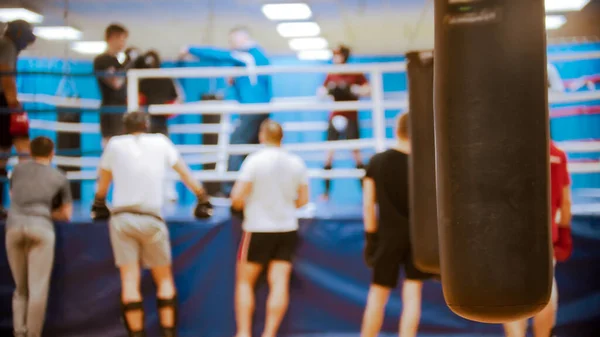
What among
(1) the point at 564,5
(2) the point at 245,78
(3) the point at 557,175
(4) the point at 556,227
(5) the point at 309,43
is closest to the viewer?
(3) the point at 557,175

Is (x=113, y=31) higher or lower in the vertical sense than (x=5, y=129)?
higher

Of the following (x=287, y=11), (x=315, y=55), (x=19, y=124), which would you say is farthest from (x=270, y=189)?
(x=315, y=55)

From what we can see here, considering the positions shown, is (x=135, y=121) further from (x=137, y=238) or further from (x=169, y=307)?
(x=169, y=307)

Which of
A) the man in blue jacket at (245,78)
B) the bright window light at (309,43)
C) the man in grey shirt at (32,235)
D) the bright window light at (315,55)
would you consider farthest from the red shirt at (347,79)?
the bright window light at (315,55)

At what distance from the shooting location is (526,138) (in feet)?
4.02

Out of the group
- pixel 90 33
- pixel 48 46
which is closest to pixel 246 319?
pixel 90 33

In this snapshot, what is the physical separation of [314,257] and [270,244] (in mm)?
528

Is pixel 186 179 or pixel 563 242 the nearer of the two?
pixel 563 242

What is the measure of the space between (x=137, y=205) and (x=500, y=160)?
2.84m

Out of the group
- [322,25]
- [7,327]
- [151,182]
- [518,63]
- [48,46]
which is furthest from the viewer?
[48,46]

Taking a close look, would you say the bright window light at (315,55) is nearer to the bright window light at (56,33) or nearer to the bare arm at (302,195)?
the bright window light at (56,33)

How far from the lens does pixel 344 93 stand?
18.9 ft

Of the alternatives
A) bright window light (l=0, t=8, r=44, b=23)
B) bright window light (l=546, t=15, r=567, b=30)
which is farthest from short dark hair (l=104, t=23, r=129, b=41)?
bright window light (l=546, t=15, r=567, b=30)

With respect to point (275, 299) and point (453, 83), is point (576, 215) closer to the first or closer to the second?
point (275, 299)
